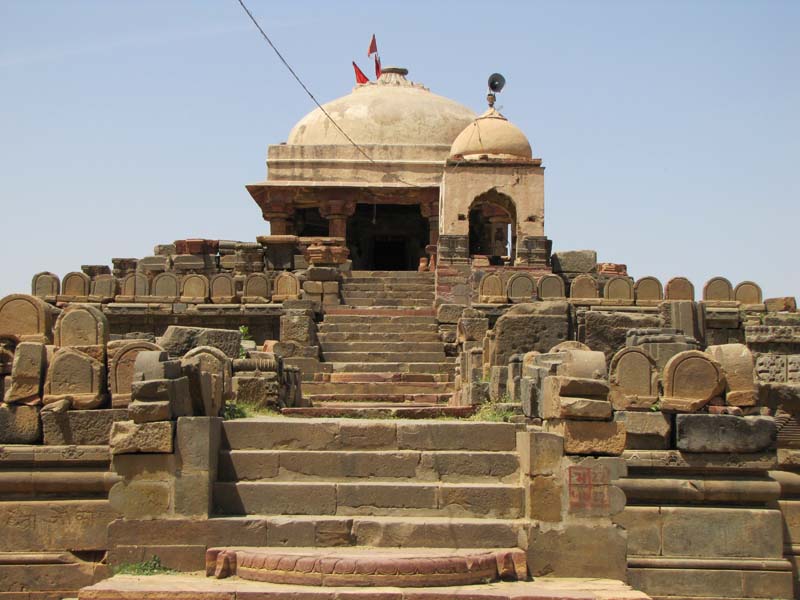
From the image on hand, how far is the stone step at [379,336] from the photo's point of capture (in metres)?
Result: 17.2

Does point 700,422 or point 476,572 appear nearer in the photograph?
point 476,572

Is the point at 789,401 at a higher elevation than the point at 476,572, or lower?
higher

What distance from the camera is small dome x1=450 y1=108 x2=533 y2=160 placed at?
2252cm

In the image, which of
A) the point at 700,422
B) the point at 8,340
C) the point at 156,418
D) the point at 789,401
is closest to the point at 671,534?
the point at 700,422

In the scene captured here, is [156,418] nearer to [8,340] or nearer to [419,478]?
[419,478]

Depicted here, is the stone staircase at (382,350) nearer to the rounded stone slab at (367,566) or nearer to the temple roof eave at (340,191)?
the rounded stone slab at (367,566)

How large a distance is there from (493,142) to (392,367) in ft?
26.0

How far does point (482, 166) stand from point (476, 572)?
15944 millimetres

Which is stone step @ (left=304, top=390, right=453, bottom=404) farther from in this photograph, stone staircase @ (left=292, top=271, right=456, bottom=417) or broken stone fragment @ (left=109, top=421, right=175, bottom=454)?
broken stone fragment @ (left=109, top=421, right=175, bottom=454)

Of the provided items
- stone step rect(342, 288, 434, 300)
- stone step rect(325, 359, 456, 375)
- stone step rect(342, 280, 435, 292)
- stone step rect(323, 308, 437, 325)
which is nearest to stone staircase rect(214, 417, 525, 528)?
stone step rect(325, 359, 456, 375)

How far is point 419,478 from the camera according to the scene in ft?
25.5

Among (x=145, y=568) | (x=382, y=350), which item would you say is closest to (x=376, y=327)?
(x=382, y=350)

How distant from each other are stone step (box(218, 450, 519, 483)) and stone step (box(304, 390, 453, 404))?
6.27 meters

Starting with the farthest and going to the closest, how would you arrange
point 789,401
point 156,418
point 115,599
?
1. point 789,401
2. point 156,418
3. point 115,599
